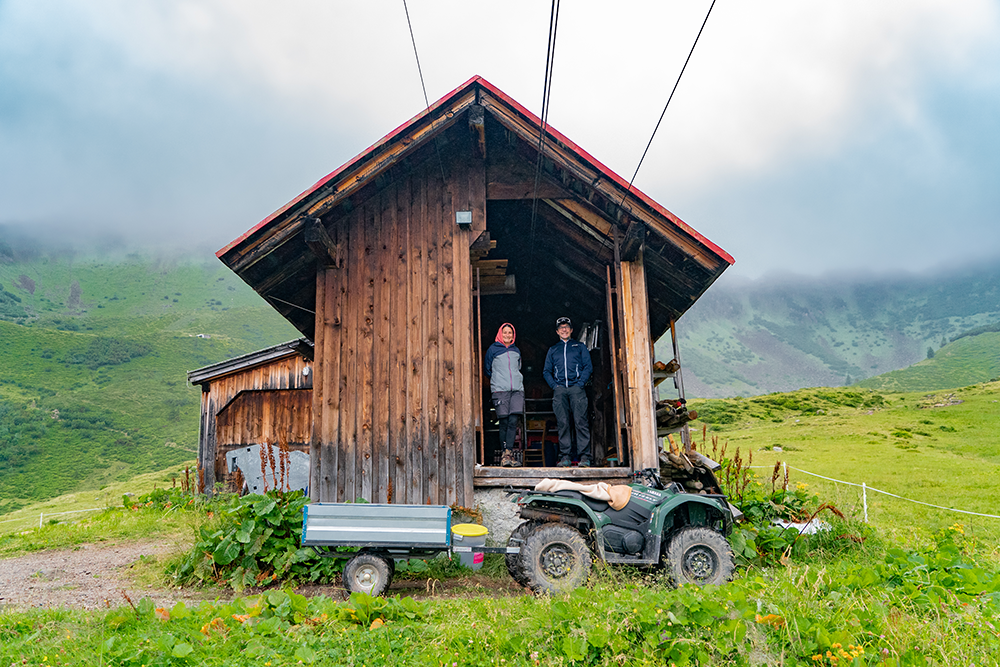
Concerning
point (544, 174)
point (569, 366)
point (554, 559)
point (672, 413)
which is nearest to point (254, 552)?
point (554, 559)

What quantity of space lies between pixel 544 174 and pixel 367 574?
5.21 m

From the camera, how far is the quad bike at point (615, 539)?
17.7ft

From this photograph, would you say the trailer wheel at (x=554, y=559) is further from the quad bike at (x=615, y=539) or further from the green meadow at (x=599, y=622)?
the green meadow at (x=599, y=622)

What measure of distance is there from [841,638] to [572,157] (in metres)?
5.55

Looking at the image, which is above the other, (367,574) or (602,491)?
(602,491)

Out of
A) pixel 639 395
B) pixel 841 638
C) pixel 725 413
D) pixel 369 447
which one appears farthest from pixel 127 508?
pixel 725 413

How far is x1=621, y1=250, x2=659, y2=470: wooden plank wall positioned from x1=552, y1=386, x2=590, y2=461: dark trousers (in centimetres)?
97

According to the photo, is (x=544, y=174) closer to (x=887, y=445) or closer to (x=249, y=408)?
(x=249, y=408)

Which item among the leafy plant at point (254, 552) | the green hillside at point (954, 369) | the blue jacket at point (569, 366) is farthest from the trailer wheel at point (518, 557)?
the green hillside at point (954, 369)

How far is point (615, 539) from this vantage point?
568 cm

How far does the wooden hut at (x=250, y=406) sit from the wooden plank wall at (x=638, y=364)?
10.6 metres

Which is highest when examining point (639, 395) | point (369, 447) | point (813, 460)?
point (639, 395)

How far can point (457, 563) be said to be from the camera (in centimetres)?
656

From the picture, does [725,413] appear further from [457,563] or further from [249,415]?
[457,563]
